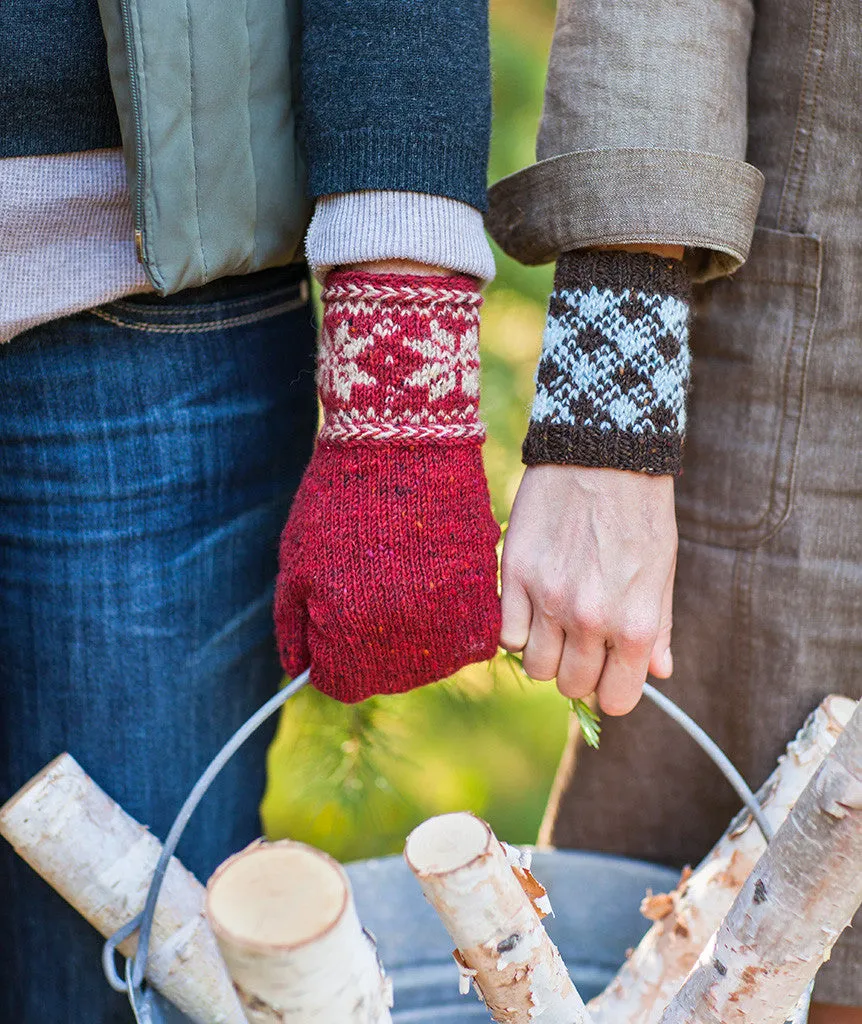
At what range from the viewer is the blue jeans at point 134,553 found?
0.75 meters

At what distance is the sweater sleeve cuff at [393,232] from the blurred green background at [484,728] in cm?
79

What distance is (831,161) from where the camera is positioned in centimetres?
71

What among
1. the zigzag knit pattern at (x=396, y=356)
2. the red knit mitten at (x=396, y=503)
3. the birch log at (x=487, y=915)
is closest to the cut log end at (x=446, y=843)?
the birch log at (x=487, y=915)

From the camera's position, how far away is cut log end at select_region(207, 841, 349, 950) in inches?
16.1

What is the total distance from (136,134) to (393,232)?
175 millimetres

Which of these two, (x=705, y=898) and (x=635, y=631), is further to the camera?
(x=705, y=898)

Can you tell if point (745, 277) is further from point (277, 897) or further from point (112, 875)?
point (112, 875)

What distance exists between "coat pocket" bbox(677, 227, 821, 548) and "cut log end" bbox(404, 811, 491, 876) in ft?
1.28

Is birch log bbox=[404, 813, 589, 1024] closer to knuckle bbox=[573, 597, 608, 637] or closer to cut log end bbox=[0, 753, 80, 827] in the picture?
knuckle bbox=[573, 597, 608, 637]

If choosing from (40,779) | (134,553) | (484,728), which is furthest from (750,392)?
(484,728)

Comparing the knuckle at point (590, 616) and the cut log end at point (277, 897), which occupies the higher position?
the knuckle at point (590, 616)

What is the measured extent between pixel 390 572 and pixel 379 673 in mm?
78

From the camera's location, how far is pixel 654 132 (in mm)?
674

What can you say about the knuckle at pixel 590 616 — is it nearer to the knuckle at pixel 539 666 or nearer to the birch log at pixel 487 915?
the knuckle at pixel 539 666
